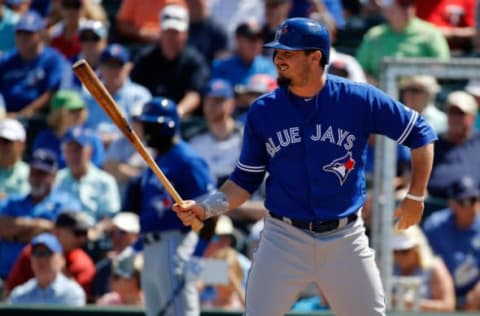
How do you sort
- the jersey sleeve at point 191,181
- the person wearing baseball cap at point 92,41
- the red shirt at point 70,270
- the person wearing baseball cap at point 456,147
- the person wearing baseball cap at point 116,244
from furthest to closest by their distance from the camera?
the person wearing baseball cap at point 92,41 < the person wearing baseball cap at point 456,147 < the red shirt at point 70,270 < the person wearing baseball cap at point 116,244 < the jersey sleeve at point 191,181

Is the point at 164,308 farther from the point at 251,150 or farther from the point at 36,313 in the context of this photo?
the point at 251,150

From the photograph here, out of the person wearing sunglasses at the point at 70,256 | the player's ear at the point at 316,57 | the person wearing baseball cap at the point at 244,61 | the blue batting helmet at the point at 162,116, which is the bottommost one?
the person wearing sunglasses at the point at 70,256

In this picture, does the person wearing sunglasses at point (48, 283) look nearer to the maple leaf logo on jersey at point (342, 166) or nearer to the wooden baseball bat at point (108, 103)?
the wooden baseball bat at point (108, 103)

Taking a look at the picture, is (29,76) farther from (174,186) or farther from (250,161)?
(250,161)

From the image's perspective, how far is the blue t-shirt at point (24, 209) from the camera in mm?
9359

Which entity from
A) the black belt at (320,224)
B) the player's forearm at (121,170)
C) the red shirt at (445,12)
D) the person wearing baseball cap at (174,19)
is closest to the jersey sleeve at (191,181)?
A: the black belt at (320,224)

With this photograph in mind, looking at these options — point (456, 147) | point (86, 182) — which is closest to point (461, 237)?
point (456, 147)

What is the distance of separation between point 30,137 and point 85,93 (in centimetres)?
58

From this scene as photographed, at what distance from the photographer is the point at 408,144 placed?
19.3 feet

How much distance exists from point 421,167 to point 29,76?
5.74 metres

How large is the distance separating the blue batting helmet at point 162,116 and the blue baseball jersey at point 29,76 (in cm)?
313

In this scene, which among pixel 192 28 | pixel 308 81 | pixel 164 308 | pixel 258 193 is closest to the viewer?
pixel 308 81

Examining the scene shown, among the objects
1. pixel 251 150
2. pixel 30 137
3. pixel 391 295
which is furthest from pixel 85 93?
pixel 251 150

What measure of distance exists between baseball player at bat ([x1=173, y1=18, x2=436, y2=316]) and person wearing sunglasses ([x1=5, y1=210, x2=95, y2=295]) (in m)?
3.26
